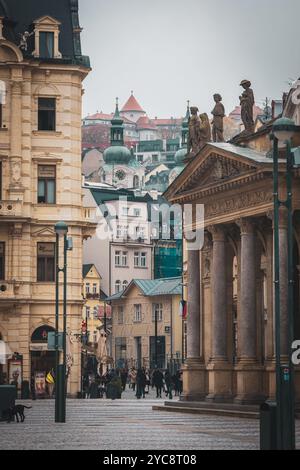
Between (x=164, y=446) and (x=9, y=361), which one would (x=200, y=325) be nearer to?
(x=9, y=361)

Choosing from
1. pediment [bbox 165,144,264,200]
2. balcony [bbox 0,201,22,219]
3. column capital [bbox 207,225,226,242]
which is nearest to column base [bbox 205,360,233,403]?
column capital [bbox 207,225,226,242]

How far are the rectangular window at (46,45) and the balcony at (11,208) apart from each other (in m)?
7.83

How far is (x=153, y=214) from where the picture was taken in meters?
164

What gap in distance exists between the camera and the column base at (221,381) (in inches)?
2282

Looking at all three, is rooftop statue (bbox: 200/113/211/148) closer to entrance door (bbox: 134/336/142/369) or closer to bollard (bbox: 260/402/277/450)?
bollard (bbox: 260/402/277/450)

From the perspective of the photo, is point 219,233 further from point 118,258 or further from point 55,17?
point 118,258

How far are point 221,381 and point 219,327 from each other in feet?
6.82

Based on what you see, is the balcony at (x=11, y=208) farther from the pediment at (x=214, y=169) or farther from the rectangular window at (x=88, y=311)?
the rectangular window at (x=88, y=311)

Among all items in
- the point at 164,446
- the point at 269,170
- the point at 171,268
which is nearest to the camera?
the point at 164,446

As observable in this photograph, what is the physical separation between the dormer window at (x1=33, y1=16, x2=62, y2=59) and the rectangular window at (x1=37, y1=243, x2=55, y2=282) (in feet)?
31.8

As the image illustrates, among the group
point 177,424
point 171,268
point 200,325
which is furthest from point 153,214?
point 177,424

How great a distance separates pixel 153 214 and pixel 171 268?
8.25m

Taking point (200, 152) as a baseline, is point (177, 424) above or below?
below

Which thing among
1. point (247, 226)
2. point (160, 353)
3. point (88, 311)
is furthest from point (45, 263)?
point (88, 311)
